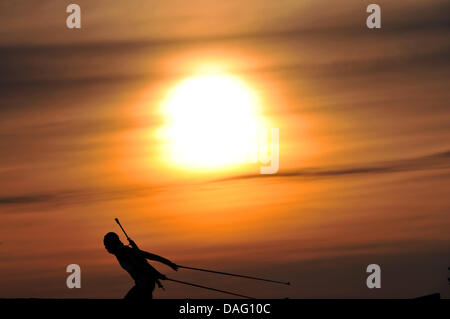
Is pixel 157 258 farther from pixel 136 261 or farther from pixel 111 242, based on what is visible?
pixel 111 242

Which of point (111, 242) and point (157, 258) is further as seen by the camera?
point (111, 242)

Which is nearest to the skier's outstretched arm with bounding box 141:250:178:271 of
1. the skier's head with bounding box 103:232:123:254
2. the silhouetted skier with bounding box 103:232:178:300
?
the silhouetted skier with bounding box 103:232:178:300

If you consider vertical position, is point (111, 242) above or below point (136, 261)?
above

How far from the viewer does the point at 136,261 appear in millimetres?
31719

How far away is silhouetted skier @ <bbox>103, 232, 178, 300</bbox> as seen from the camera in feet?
103

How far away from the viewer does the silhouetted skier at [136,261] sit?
31272 millimetres

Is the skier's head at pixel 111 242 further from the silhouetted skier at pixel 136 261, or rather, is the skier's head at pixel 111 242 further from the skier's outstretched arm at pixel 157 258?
the skier's outstretched arm at pixel 157 258

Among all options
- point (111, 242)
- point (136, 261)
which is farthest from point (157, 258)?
point (111, 242)
